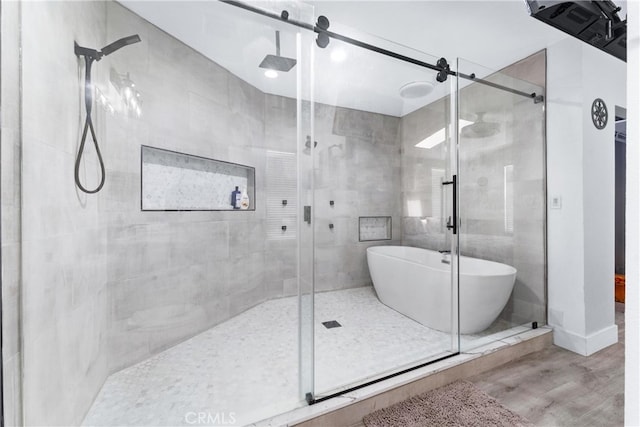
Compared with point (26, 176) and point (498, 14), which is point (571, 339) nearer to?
point (498, 14)

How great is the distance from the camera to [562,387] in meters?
1.78

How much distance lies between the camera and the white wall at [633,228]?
1.57 feet

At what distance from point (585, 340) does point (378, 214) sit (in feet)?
6.29

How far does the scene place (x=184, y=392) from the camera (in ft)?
5.06

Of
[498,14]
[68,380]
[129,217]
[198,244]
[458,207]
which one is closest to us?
[68,380]

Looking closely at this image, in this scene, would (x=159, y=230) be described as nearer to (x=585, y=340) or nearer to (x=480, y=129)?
(x=480, y=129)

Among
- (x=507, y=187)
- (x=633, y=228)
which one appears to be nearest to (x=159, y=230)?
(x=633, y=228)

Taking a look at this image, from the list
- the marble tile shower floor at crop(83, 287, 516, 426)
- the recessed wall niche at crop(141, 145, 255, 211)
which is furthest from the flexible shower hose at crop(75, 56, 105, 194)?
the marble tile shower floor at crop(83, 287, 516, 426)

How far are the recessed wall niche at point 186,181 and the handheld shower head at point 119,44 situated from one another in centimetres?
52

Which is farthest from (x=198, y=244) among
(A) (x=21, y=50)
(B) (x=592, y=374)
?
(B) (x=592, y=374)

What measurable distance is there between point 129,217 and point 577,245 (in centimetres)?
325

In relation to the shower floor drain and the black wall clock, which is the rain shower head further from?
the black wall clock

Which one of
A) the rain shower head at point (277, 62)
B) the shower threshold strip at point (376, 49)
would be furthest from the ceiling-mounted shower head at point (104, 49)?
the rain shower head at point (277, 62)

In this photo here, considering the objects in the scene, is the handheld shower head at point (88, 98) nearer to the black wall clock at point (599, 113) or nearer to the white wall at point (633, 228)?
the white wall at point (633, 228)
